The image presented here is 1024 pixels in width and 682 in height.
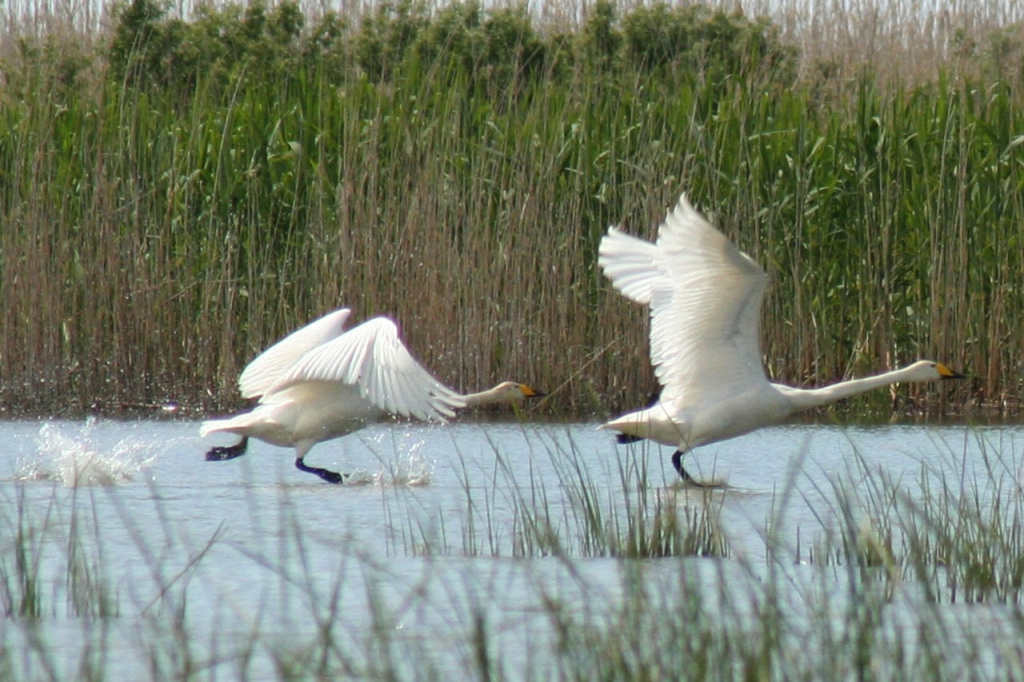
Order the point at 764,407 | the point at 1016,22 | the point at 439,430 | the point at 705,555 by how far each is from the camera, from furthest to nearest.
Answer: the point at 1016,22, the point at 439,430, the point at 764,407, the point at 705,555

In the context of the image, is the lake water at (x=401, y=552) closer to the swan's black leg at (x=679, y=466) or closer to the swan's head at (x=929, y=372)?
the swan's black leg at (x=679, y=466)

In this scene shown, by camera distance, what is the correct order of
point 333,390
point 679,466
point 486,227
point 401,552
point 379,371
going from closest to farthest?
point 401,552
point 379,371
point 679,466
point 333,390
point 486,227

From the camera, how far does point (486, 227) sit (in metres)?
11.5

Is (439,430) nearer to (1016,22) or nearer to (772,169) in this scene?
(772,169)

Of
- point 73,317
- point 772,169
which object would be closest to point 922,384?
point 772,169

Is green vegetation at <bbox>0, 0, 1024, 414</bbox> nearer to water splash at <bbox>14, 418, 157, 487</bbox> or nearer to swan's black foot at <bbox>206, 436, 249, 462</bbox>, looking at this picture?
swan's black foot at <bbox>206, 436, 249, 462</bbox>

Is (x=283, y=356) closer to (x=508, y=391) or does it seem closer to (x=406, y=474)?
(x=406, y=474)

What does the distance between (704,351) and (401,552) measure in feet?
8.81

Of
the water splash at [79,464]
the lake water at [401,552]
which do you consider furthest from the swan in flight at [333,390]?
the water splash at [79,464]

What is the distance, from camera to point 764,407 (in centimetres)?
853

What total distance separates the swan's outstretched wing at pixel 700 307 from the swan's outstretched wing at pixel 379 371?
3.63 feet

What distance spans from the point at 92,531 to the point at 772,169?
254 inches

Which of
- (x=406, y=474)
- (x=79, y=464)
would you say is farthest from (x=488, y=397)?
(x=79, y=464)

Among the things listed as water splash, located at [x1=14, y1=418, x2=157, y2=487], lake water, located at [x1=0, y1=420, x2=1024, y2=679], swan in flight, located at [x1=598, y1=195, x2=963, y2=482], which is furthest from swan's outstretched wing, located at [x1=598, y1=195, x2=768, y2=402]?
water splash, located at [x1=14, y1=418, x2=157, y2=487]
